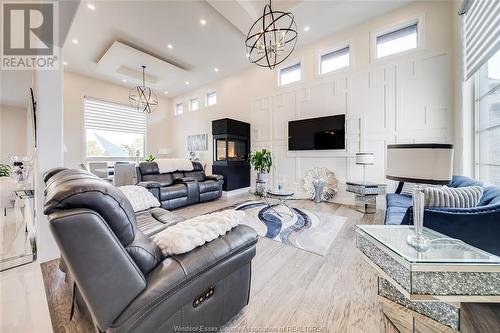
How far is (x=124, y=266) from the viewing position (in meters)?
0.78

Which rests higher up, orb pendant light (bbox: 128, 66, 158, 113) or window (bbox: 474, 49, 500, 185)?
orb pendant light (bbox: 128, 66, 158, 113)

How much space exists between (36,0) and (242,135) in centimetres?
436

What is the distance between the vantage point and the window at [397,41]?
3691mm

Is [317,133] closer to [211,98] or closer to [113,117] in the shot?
[211,98]

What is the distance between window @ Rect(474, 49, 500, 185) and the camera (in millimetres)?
2143

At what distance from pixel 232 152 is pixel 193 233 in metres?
4.69

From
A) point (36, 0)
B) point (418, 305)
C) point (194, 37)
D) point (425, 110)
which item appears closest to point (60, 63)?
point (36, 0)

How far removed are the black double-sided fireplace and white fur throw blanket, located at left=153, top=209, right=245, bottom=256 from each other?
413cm

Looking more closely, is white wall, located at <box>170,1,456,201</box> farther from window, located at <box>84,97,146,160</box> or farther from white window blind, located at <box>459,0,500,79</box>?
window, located at <box>84,97,146,160</box>

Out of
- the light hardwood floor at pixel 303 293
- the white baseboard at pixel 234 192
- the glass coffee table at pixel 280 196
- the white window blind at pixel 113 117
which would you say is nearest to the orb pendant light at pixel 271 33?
the glass coffee table at pixel 280 196

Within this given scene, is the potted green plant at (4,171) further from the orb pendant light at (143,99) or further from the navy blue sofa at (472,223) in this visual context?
the navy blue sofa at (472,223)

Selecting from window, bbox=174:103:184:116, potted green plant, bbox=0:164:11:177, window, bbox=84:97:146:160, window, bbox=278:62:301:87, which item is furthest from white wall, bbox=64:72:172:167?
window, bbox=278:62:301:87

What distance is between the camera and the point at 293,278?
177 cm

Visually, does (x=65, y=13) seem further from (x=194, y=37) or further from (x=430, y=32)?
(x=430, y=32)
